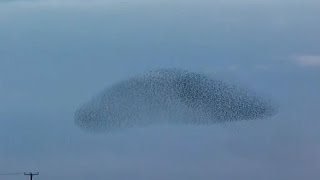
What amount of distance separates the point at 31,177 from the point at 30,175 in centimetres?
104

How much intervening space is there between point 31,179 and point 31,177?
1.36 feet

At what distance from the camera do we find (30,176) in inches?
1223

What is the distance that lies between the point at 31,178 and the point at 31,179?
0.56ft

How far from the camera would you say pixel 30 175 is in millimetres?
30500

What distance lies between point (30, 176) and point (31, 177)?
0.97 ft

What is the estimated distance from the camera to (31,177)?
3122 centimetres

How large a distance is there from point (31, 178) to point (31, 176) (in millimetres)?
765

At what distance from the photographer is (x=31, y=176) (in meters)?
30.9

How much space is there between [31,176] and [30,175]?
535 millimetres

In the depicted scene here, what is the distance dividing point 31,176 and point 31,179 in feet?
2.94

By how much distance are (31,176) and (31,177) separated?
0.52 metres

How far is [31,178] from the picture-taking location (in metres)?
31.3
